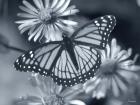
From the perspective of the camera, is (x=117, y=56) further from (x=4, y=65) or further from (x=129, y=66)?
(x=4, y=65)

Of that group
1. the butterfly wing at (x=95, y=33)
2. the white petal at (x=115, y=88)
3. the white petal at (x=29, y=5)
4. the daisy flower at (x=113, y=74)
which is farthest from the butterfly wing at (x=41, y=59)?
the white petal at (x=29, y=5)

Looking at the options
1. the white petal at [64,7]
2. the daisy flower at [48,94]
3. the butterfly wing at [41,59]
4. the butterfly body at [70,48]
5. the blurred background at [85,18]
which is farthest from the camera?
the blurred background at [85,18]

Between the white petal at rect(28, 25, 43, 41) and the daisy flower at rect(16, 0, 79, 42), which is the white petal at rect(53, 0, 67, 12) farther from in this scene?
the white petal at rect(28, 25, 43, 41)

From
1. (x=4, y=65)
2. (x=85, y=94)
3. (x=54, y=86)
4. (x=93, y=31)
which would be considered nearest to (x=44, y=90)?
(x=54, y=86)

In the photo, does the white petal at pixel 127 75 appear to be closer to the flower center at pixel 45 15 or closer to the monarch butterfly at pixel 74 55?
the monarch butterfly at pixel 74 55

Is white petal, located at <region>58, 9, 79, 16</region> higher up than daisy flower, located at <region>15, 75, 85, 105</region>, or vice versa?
white petal, located at <region>58, 9, 79, 16</region>

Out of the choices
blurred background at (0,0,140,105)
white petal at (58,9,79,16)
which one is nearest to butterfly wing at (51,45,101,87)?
white petal at (58,9,79,16)
